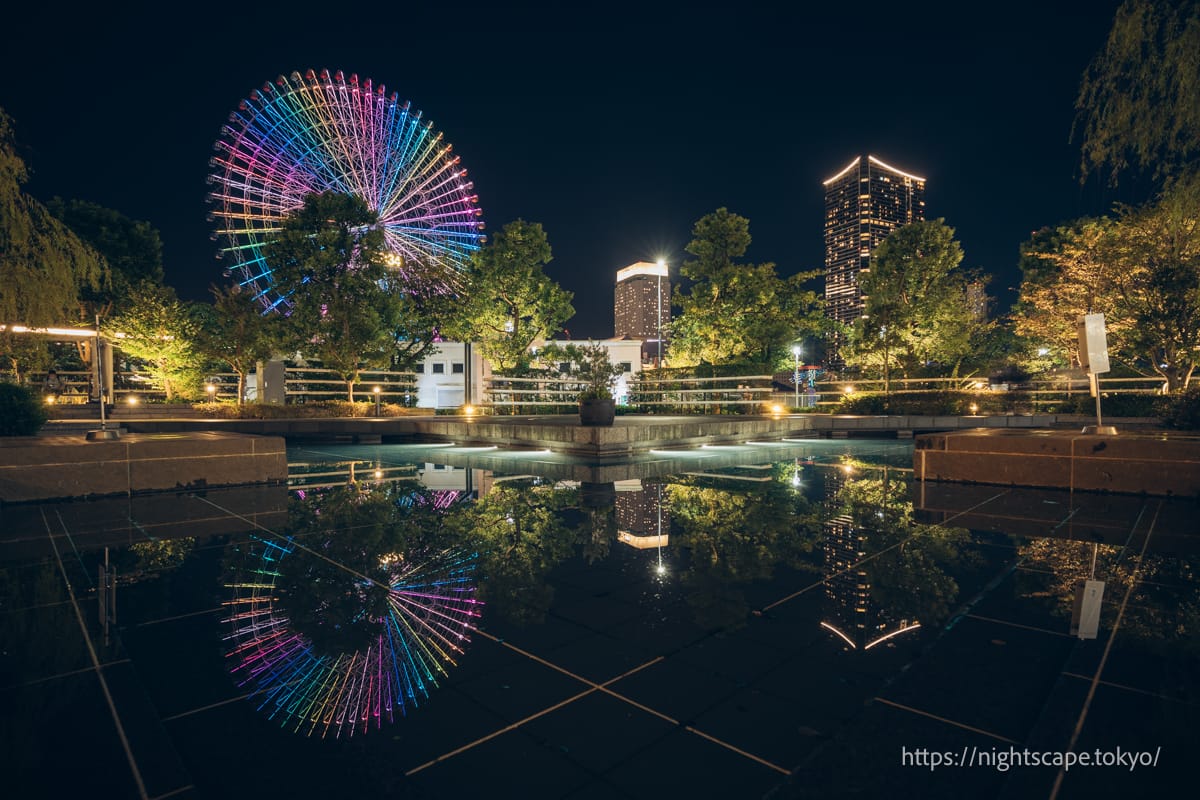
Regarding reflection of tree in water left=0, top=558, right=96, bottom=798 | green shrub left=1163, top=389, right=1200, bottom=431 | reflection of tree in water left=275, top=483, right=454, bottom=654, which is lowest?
reflection of tree in water left=275, top=483, right=454, bottom=654

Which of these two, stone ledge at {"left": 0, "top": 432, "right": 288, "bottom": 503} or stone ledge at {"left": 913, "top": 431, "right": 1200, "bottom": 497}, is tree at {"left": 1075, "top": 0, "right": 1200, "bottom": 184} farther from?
stone ledge at {"left": 0, "top": 432, "right": 288, "bottom": 503}

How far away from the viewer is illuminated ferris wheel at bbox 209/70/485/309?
25.0 m

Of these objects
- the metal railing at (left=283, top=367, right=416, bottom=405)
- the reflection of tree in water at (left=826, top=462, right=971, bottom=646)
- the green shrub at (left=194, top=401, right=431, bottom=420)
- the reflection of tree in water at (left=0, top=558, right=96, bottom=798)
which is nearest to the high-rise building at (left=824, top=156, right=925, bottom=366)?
the metal railing at (left=283, top=367, right=416, bottom=405)

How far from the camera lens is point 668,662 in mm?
2250

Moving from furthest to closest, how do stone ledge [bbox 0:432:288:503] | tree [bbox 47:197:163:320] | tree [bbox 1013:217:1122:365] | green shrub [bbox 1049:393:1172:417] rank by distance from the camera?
tree [bbox 47:197:163:320], tree [bbox 1013:217:1122:365], green shrub [bbox 1049:393:1172:417], stone ledge [bbox 0:432:288:503]

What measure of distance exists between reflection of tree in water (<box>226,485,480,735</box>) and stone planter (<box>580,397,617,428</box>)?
6.83 meters

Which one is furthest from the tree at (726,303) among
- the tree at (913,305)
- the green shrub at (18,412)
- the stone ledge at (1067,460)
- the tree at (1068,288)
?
the green shrub at (18,412)

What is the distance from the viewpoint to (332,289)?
21.0 metres

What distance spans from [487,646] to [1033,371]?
31.6 m

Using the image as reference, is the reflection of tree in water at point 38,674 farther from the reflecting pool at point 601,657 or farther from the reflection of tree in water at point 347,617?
the reflection of tree in water at point 347,617

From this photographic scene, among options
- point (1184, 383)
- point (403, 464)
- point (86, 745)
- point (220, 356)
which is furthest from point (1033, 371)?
point (220, 356)

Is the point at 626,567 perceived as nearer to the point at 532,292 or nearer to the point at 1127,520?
the point at 1127,520

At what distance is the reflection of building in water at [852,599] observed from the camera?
98.5 inches

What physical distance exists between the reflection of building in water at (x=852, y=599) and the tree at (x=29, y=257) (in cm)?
996
